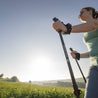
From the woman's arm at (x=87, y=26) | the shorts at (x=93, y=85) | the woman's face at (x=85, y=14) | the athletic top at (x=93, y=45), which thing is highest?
the woman's face at (x=85, y=14)

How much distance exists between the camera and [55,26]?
6.29 feet

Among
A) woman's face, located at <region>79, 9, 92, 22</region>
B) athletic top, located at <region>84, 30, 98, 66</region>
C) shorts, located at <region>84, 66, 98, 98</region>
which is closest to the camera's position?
shorts, located at <region>84, 66, 98, 98</region>

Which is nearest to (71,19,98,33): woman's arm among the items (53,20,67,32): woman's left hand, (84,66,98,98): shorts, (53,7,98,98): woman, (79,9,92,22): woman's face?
(53,7,98,98): woman

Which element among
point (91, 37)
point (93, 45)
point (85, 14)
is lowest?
point (93, 45)

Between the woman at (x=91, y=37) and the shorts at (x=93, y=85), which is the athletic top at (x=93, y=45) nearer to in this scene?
the woman at (x=91, y=37)

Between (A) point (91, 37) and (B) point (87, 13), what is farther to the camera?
(B) point (87, 13)

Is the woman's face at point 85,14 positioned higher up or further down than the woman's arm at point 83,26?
higher up

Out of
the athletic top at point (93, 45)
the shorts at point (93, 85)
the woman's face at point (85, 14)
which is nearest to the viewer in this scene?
the shorts at point (93, 85)

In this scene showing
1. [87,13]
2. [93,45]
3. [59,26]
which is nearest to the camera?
[59,26]

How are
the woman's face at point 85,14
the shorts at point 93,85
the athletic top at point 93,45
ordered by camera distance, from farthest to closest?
the woman's face at point 85,14, the athletic top at point 93,45, the shorts at point 93,85

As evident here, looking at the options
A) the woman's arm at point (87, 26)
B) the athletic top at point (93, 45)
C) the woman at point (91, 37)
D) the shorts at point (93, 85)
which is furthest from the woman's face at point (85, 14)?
the shorts at point (93, 85)

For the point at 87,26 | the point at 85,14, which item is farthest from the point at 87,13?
the point at 87,26

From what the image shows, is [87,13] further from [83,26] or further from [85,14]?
[83,26]

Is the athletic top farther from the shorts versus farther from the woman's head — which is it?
the woman's head
